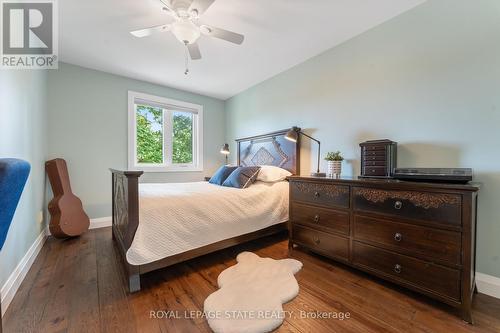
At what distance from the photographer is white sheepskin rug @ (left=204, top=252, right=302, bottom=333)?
124 centimetres

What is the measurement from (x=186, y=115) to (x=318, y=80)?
258 cm

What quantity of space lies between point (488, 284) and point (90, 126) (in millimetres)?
4695

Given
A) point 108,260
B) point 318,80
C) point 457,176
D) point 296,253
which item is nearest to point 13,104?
point 108,260

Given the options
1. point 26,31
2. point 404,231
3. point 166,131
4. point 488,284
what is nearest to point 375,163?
point 404,231

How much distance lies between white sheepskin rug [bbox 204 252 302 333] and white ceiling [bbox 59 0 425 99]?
94.2 inches

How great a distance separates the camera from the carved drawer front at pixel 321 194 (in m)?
1.88

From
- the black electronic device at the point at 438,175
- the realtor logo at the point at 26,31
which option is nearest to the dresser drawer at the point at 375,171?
the black electronic device at the point at 438,175

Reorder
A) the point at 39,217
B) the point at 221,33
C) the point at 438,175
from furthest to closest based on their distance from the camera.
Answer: the point at 39,217 → the point at 221,33 → the point at 438,175

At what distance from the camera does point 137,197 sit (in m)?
1.58

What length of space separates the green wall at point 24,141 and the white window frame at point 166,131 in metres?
1.02

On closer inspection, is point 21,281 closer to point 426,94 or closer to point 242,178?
point 242,178

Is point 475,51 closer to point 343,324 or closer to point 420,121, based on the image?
point 420,121

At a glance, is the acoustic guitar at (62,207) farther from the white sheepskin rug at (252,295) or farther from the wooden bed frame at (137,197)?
the white sheepskin rug at (252,295)

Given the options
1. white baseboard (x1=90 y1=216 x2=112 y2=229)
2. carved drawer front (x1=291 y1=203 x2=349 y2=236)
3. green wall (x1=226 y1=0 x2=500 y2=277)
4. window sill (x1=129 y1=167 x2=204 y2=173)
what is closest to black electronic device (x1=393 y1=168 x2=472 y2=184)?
green wall (x1=226 y1=0 x2=500 y2=277)
